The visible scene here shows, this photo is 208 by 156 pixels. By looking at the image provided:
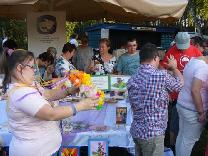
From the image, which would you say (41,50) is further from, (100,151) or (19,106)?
(19,106)

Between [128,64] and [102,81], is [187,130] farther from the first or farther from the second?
[128,64]

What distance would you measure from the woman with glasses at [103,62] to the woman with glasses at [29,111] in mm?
2817

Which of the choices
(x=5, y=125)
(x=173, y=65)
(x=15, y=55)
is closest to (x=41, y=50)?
(x=5, y=125)

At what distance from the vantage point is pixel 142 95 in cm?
368

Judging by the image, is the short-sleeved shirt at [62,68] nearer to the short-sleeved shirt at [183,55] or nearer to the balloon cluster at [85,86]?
the short-sleeved shirt at [183,55]

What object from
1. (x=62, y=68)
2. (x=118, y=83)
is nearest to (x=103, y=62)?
(x=62, y=68)

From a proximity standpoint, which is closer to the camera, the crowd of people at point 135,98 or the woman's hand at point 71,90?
the crowd of people at point 135,98

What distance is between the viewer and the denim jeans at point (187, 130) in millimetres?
4609

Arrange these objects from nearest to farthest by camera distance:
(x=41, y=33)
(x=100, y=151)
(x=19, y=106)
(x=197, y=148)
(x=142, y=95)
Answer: (x=19, y=106)
(x=142, y=95)
(x=100, y=151)
(x=197, y=148)
(x=41, y=33)

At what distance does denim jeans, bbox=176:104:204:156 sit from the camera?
4609mm

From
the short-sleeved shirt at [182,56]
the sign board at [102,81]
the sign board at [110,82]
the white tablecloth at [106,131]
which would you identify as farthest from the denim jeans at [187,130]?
the short-sleeved shirt at [182,56]

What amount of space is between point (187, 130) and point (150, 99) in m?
1.23

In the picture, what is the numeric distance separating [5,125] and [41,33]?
9.62 feet

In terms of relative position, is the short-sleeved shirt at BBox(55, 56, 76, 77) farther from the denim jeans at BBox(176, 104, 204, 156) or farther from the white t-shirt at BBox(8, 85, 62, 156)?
the white t-shirt at BBox(8, 85, 62, 156)
